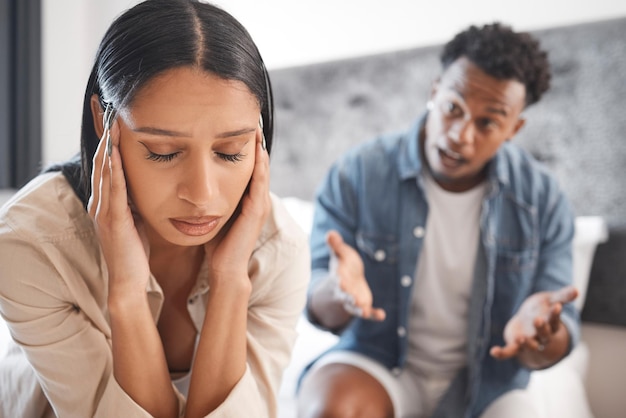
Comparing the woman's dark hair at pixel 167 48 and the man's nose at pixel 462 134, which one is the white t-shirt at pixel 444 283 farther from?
Answer: the woman's dark hair at pixel 167 48

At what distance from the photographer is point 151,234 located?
3.22 feet

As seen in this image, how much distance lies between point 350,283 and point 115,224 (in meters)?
0.53

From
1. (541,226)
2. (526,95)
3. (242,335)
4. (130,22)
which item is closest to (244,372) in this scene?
(242,335)

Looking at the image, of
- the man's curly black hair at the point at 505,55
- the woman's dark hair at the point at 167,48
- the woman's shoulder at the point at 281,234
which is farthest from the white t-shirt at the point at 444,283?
the woman's dark hair at the point at 167,48

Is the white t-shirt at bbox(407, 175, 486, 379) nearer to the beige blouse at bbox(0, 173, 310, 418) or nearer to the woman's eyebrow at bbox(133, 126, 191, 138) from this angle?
the beige blouse at bbox(0, 173, 310, 418)

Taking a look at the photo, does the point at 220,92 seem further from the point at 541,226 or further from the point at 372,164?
the point at 541,226

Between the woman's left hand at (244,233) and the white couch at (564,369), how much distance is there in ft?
1.87

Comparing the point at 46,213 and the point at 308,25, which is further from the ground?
the point at 308,25

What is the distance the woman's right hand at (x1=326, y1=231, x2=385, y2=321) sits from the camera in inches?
45.5

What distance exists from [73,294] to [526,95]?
1.10 m

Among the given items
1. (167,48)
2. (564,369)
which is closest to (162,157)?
(167,48)

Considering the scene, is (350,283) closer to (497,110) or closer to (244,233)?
(244,233)

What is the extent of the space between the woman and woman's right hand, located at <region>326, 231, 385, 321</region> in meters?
0.22

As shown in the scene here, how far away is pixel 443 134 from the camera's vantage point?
1.39 m
